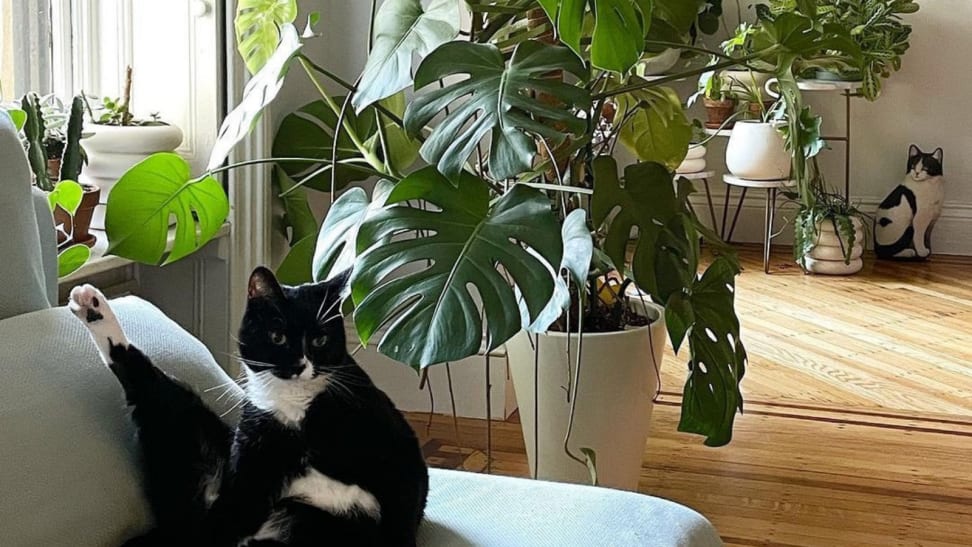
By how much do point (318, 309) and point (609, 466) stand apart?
106 centimetres

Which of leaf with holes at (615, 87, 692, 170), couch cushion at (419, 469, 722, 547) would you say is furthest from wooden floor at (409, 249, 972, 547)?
couch cushion at (419, 469, 722, 547)

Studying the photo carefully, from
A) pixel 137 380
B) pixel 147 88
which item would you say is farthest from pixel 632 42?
pixel 147 88

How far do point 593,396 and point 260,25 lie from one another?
2.75ft

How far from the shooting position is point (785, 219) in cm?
530

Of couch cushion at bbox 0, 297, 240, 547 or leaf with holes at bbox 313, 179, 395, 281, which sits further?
leaf with holes at bbox 313, 179, 395, 281

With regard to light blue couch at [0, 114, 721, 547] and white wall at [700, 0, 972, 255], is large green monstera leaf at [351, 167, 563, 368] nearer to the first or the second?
light blue couch at [0, 114, 721, 547]

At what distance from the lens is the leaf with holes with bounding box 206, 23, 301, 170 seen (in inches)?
65.2

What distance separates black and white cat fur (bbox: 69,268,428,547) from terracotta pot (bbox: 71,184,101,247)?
866 mm

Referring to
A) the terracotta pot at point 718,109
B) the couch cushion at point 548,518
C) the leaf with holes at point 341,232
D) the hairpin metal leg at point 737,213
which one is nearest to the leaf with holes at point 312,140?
the leaf with holes at point 341,232

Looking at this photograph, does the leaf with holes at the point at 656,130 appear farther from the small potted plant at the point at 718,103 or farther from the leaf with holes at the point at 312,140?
the small potted plant at the point at 718,103

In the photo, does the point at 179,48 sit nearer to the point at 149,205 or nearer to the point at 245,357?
the point at 149,205

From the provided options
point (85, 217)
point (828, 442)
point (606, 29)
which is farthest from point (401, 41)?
point (828, 442)

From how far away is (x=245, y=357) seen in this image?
1.24 meters

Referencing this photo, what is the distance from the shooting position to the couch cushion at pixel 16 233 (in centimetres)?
119
